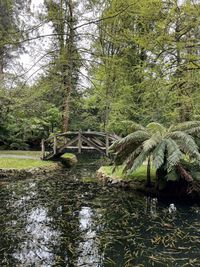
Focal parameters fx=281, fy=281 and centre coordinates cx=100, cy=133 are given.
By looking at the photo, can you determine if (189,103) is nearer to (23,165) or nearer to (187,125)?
(187,125)

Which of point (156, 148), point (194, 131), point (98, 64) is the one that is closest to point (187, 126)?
point (194, 131)

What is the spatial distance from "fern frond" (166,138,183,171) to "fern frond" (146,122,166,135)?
2.12ft

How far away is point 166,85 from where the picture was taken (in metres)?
7.73

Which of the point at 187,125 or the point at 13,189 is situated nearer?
the point at 187,125

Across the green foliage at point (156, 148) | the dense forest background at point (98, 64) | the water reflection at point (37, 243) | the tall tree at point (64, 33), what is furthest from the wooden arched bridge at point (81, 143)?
the water reflection at point (37, 243)

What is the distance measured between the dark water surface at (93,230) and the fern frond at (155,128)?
65.0 inches

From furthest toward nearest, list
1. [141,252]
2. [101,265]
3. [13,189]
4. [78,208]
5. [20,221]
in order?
[13,189], [78,208], [20,221], [141,252], [101,265]

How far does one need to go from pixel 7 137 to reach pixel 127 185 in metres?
11.1

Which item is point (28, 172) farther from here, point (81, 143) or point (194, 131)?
point (194, 131)

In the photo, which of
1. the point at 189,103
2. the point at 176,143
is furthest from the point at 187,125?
the point at 189,103

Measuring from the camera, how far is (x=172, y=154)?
230 inches

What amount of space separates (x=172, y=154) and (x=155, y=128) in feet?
4.59

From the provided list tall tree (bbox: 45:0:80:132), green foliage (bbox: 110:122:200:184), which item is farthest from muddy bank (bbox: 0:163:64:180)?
green foliage (bbox: 110:122:200:184)

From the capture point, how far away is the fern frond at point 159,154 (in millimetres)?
5896
